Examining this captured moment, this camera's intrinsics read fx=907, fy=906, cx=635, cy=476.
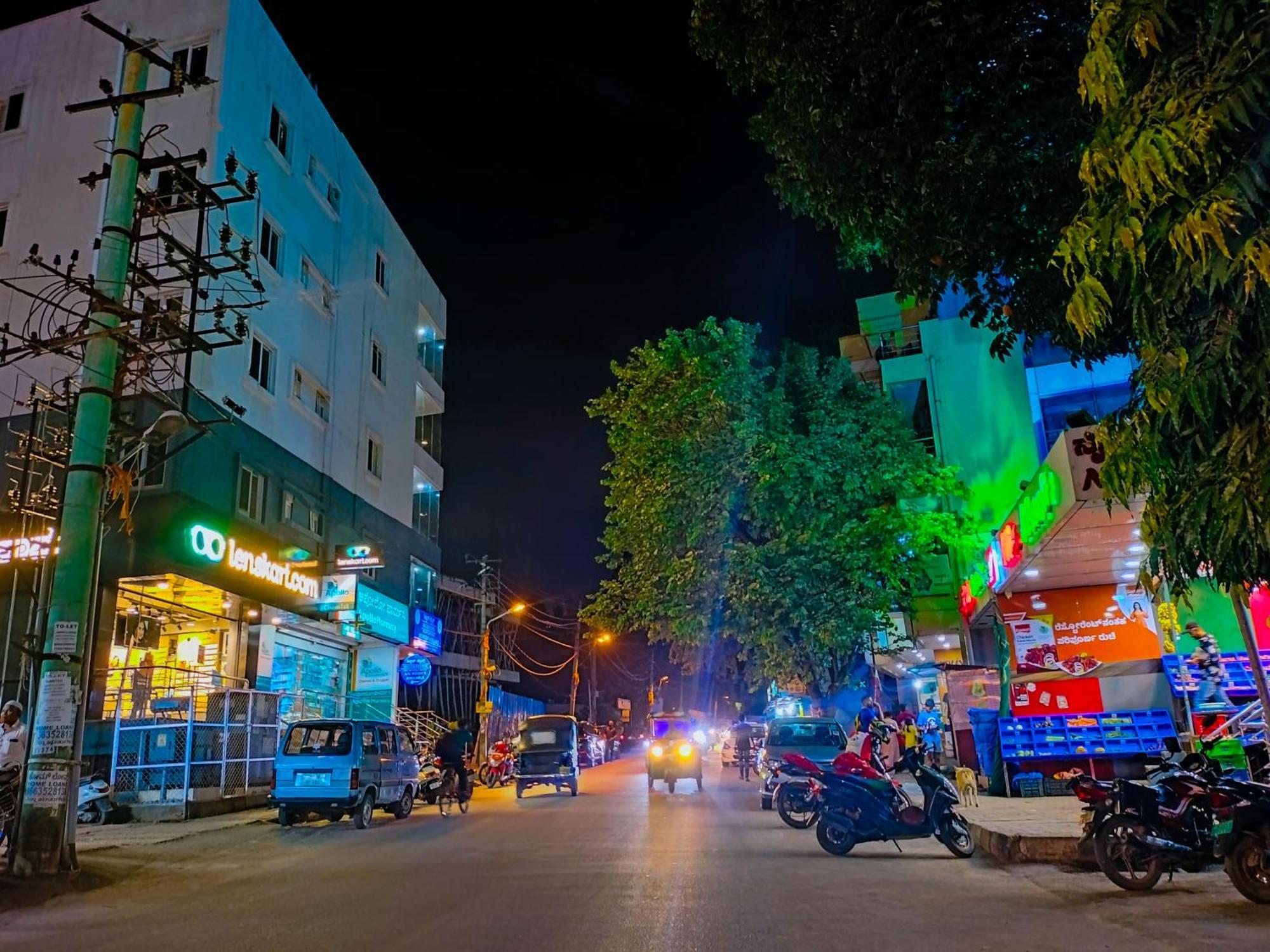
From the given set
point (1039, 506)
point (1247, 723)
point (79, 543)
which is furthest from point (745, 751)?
point (79, 543)

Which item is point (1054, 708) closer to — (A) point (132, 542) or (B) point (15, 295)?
(A) point (132, 542)

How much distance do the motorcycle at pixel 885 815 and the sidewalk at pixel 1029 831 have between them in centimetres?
41

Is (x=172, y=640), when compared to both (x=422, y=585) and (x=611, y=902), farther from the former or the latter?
(x=611, y=902)

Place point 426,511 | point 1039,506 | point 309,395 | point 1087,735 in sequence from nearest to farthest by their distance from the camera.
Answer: point 1039,506 → point 1087,735 → point 309,395 → point 426,511

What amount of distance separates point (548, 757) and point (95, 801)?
9966 millimetres

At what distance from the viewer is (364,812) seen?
15117 millimetres

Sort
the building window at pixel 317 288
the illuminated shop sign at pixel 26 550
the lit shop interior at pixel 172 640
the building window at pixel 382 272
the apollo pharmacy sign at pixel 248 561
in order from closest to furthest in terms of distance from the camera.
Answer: the illuminated shop sign at pixel 26 550, the lit shop interior at pixel 172 640, the apollo pharmacy sign at pixel 248 561, the building window at pixel 317 288, the building window at pixel 382 272

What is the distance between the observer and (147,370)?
1248 cm

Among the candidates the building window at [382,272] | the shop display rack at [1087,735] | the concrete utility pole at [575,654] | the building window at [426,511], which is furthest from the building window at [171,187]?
the concrete utility pole at [575,654]

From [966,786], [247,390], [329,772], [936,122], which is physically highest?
[247,390]

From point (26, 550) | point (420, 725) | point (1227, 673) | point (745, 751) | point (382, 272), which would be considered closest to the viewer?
point (1227, 673)

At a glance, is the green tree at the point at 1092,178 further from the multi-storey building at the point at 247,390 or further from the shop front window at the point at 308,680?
the shop front window at the point at 308,680

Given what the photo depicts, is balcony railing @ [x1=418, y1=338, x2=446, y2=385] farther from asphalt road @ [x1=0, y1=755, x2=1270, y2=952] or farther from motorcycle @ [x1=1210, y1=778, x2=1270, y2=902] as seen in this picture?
motorcycle @ [x1=1210, y1=778, x2=1270, y2=902]

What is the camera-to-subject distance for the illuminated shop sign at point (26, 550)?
17.4m
